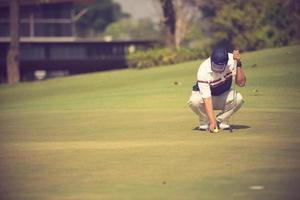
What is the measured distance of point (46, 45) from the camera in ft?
212

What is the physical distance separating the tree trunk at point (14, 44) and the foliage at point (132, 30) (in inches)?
1634

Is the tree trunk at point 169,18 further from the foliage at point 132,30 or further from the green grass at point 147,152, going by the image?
the foliage at point 132,30

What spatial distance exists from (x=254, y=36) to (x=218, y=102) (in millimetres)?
42178

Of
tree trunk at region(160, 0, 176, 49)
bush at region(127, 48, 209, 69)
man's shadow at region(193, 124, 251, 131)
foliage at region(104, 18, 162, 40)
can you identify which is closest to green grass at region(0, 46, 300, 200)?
man's shadow at region(193, 124, 251, 131)

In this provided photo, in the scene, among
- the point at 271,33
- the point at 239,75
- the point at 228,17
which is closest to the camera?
the point at 239,75

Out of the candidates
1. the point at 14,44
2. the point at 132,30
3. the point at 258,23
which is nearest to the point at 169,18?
the point at 258,23

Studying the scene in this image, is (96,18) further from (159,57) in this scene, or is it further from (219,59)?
(219,59)

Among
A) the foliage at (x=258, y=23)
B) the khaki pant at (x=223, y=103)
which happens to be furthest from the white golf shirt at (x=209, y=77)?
the foliage at (x=258, y=23)

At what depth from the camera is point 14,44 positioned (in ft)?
176

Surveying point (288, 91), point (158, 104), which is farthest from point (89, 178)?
point (288, 91)

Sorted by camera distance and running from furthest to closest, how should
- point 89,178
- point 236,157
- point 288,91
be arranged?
1. point 288,91
2. point 236,157
3. point 89,178

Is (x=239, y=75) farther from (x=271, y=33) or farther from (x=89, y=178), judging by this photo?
(x=271, y=33)

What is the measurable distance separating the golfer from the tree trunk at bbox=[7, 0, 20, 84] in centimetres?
3900

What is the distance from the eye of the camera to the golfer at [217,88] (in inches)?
551
